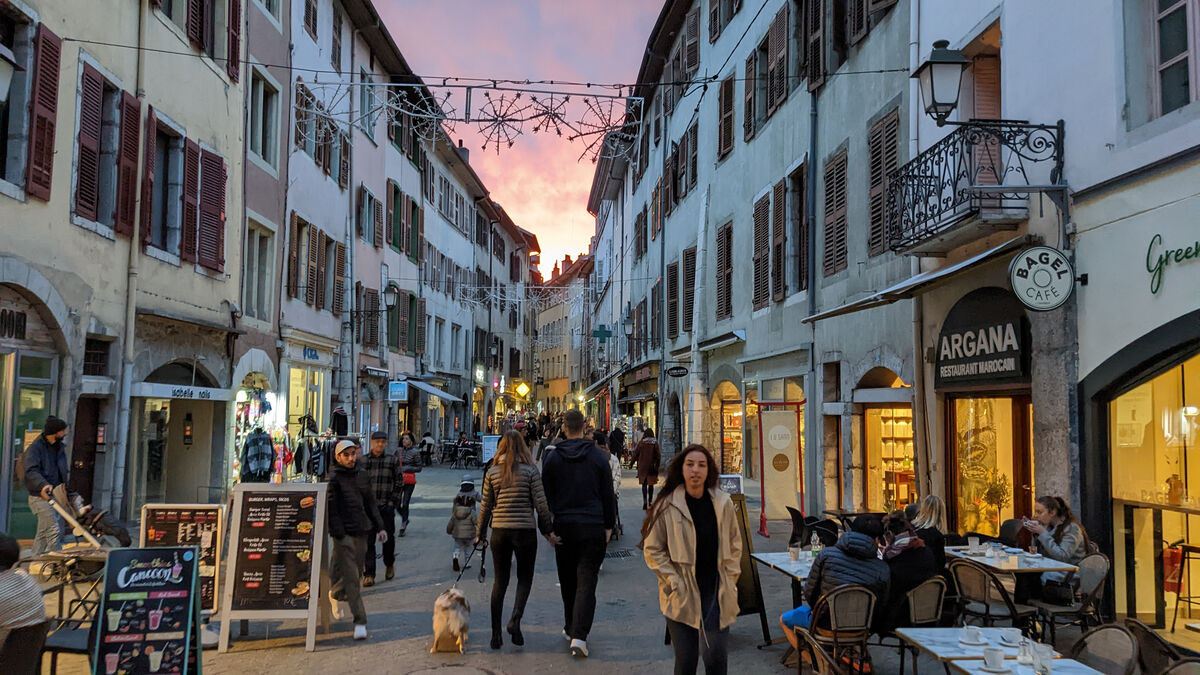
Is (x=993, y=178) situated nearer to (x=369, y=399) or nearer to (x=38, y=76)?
(x=38, y=76)

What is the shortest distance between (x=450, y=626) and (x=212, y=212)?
11.2 meters

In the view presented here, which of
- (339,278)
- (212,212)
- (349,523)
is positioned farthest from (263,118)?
(349,523)

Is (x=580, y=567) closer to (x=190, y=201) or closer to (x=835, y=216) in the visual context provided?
(x=835, y=216)

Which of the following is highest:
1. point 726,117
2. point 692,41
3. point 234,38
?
point 692,41

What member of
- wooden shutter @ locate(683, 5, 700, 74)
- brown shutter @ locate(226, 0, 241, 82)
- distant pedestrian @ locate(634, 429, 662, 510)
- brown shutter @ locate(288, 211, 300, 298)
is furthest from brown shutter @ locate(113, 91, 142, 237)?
wooden shutter @ locate(683, 5, 700, 74)

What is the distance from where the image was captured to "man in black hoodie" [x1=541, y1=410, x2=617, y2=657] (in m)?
7.21

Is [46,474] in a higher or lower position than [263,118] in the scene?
lower

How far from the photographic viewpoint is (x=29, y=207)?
10812 mm

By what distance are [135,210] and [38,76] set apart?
2863 mm

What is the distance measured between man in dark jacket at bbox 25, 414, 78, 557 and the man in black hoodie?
181 inches

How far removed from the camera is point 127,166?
514 inches

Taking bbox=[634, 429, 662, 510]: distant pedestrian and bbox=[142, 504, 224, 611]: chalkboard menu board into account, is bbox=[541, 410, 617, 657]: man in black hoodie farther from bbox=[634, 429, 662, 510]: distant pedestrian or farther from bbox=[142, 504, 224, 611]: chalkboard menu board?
bbox=[634, 429, 662, 510]: distant pedestrian

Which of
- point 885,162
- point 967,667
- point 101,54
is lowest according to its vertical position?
point 967,667

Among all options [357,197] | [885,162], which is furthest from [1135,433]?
[357,197]
